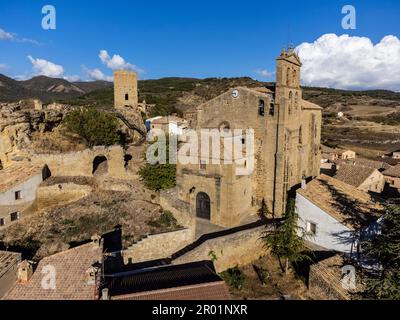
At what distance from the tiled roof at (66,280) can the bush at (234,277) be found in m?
6.72

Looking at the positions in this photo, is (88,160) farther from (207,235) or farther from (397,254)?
(397,254)

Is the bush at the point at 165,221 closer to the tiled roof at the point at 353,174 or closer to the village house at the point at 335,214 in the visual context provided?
the village house at the point at 335,214

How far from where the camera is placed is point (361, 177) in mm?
28125

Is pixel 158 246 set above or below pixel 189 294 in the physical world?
below

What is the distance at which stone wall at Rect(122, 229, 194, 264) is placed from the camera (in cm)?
1761

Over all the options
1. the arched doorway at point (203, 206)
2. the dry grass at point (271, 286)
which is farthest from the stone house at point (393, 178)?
the arched doorway at point (203, 206)

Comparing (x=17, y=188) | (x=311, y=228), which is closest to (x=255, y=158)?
(x=311, y=228)

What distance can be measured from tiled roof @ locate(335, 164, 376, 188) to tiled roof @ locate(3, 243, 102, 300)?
21.5 meters

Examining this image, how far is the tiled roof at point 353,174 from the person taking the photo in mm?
27644

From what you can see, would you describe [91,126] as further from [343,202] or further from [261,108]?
[343,202]

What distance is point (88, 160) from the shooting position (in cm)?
2481

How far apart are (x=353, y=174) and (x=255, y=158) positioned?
36.5 ft
